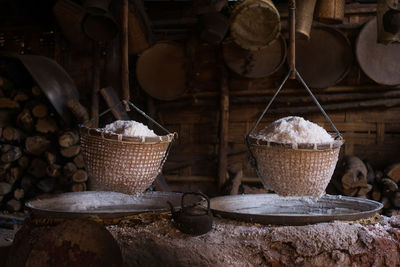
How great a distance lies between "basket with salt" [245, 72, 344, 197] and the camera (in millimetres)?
2275

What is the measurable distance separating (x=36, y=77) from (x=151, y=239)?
3027 mm

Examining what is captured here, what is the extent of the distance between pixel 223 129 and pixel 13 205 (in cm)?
285

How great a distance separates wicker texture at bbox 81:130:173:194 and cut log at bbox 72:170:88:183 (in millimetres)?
2643

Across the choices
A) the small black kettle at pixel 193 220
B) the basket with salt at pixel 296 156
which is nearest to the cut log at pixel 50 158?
the small black kettle at pixel 193 220

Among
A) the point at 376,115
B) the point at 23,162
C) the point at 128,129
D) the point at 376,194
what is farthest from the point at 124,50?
the point at 376,115

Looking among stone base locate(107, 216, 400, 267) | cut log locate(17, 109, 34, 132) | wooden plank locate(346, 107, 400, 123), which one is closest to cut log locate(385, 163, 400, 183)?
wooden plank locate(346, 107, 400, 123)

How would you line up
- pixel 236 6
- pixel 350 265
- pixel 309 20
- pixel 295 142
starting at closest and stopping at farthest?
pixel 295 142, pixel 350 265, pixel 309 20, pixel 236 6

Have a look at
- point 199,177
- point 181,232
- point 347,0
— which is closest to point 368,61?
point 347,0

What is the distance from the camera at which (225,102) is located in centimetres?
546

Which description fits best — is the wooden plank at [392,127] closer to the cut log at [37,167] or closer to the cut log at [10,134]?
the cut log at [37,167]

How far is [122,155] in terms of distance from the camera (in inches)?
89.9

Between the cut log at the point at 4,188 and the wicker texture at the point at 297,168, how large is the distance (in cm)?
364

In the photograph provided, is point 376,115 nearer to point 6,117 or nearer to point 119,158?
point 119,158

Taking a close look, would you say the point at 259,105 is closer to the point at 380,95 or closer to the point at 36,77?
the point at 380,95
